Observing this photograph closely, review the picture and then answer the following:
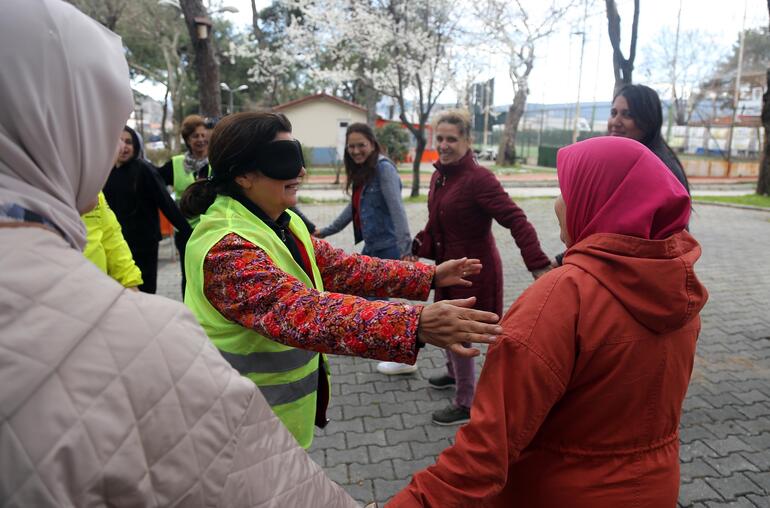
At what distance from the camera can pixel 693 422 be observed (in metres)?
3.69

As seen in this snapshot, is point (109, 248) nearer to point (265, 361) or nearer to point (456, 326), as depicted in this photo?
point (265, 361)

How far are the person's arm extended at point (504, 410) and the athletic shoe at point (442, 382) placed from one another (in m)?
2.83

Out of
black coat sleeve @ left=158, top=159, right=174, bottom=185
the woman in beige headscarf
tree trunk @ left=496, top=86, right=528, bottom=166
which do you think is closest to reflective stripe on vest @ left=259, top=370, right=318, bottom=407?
the woman in beige headscarf

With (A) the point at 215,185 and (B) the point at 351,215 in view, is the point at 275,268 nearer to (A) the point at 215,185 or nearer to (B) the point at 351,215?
(A) the point at 215,185

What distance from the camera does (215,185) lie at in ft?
6.61

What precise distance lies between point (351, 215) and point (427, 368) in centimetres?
149

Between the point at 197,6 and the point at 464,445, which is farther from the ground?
the point at 197,6

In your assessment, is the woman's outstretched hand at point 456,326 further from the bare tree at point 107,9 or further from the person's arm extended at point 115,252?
the bare tree at point 107,9

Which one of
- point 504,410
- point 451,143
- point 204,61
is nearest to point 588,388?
point 504,410

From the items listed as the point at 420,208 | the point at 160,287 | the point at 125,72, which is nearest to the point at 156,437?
the point at 125,72

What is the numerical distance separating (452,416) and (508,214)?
53.1 inches

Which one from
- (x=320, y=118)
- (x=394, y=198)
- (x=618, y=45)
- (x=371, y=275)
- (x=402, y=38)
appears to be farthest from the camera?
(x=320, y=118)

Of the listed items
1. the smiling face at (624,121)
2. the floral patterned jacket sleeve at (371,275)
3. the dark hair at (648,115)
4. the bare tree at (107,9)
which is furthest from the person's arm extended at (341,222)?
the bare tree at (107,9)

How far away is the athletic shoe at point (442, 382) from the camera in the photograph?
4.23 metres
